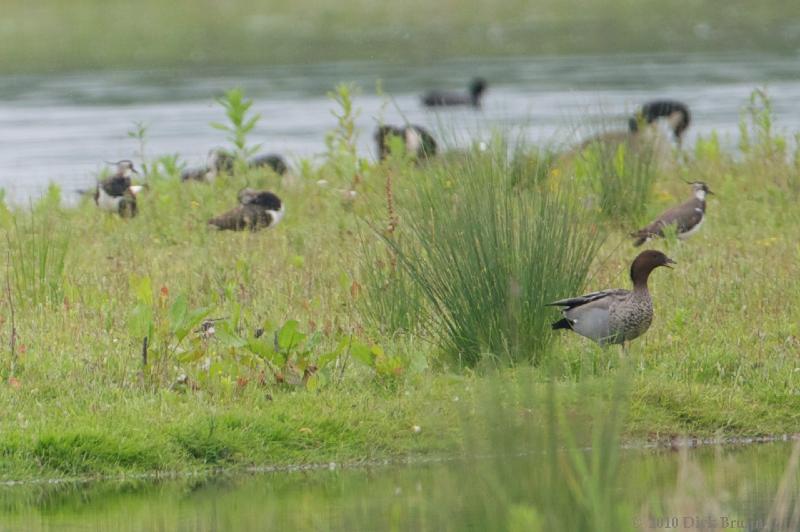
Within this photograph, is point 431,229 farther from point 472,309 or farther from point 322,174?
point 322,174

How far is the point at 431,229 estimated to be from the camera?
847 centimetres

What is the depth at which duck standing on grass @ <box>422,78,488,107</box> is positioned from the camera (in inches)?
1012

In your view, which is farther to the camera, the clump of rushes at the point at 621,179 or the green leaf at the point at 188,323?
the clump of rushes at the point at 621,179

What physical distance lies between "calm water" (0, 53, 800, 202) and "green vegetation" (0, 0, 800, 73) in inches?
121

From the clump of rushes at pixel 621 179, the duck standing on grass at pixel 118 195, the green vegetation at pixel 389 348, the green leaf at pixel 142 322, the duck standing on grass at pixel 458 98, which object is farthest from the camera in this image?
the duck standing on grass at pixel 458 98

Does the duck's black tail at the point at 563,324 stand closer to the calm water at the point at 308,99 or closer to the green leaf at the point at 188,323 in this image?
the green leaf at the point at 188,323

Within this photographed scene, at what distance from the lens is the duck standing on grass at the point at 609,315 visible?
8.18 metres

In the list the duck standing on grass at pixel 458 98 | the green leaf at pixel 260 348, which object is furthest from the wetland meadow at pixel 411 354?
the duck standing on grass at pixel 458 98

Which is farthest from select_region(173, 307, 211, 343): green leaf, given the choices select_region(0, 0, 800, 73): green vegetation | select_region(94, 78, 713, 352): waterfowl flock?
select_region(0, 0, 800, 73): green vegetation

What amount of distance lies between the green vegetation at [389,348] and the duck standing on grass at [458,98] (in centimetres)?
1512

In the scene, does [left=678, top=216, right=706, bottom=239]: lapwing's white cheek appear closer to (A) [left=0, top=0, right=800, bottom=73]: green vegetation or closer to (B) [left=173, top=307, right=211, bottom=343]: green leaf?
(B) [left=173, top=307, right=211, bottom=343]: green leaf

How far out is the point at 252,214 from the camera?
493 inches

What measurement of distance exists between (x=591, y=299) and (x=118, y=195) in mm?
6441

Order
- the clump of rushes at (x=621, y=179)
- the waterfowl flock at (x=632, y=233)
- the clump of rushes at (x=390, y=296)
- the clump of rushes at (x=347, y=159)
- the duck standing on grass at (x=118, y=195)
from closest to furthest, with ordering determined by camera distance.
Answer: the waterfowl flock at (x=632, y=233), the clump of rushes at (x=390, y=296), the clump of rushes at (x=621, y=179), the clump of rushes at (x=347, y=159), the duck standing on grass at (x=118, y=195)
